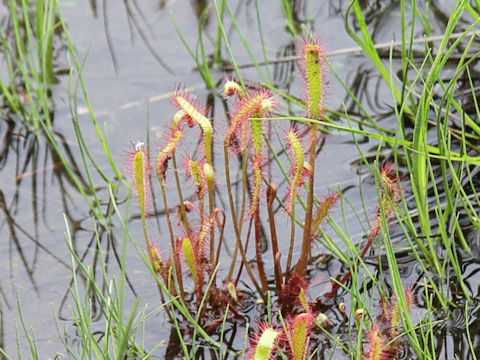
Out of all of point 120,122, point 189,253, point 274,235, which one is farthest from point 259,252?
point 120,122

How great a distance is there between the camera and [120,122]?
10.6 feet

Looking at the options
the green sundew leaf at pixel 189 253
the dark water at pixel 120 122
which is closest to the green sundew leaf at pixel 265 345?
the green sundew leaf at pixel 189 253

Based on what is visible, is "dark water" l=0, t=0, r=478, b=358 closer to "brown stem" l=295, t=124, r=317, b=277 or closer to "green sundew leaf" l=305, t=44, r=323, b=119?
"brown stem" l=295, t=124, r=317, b=277

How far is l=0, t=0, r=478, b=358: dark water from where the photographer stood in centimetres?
245

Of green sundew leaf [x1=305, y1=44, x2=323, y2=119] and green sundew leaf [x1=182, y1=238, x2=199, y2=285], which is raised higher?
green sundew leaf [x1=305, y1=44, x2=323, y2=119]

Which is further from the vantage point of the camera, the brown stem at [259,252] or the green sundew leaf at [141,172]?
the brown stem at [259,252]

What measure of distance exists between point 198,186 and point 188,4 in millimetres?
2047

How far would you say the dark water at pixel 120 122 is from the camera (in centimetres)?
245

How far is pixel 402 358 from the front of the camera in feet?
6.86

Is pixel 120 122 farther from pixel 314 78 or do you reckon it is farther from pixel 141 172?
pixel 314 78

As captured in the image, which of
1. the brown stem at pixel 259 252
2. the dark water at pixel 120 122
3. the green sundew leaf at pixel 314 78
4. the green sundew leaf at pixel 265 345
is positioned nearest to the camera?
the green sundew leaf at pixel 265 345

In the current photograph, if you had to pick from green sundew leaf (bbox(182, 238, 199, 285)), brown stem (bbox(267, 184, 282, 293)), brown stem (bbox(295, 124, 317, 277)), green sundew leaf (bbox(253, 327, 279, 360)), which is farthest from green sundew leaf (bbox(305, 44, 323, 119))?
green sundew leaf (bbox(253, 327, 279, 360))

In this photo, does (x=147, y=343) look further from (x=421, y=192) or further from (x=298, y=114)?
(x=298, y=114)

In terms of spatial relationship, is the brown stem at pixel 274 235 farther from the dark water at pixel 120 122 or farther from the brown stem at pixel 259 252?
the dark water at pixel 120 122
